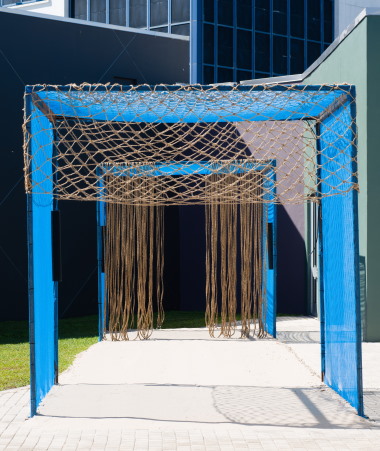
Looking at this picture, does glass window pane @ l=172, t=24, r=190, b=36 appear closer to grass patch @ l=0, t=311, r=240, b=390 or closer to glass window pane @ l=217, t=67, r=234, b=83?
glass window pane @ l=217, t=67, r=234, b=83

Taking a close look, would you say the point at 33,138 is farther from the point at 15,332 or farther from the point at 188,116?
the point at 15,332

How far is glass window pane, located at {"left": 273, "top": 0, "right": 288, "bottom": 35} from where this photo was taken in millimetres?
22250

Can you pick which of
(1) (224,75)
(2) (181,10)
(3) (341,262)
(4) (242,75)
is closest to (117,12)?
(2) (181,10)

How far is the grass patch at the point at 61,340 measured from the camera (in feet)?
22.4

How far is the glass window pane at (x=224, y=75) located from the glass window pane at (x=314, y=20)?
2.88 m

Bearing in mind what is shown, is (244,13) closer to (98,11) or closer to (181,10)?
(181,10)

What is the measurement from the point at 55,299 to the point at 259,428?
1935mm

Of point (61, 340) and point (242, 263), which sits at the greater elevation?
point (242, 263)

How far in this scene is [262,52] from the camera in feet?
72.1

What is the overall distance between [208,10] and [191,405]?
55.6ft

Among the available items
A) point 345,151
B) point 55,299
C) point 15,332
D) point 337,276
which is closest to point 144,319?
point 15,332

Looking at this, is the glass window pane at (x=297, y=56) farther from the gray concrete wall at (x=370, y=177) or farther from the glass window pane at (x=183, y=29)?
the gray concrete wall at (x=370, y=177)

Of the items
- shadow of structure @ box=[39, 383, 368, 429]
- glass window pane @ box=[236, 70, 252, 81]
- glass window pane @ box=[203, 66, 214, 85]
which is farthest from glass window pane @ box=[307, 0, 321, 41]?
shadow of structure @ box=[39, 383, 368, 429]

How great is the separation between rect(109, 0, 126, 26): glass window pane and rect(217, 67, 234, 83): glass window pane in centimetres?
316
